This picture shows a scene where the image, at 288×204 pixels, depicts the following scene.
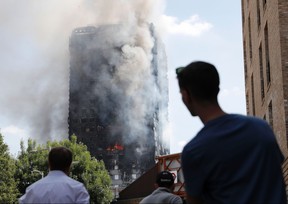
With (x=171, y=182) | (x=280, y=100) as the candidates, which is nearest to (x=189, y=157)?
(x=171, y=182)

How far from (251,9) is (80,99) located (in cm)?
12439

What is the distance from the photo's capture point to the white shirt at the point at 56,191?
511 centimetres

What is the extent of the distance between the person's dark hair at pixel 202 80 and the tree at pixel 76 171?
48831 mm

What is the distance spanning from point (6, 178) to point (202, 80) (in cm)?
4590

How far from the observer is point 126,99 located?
14488 cm

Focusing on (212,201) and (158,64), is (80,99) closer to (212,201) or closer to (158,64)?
(158,64)

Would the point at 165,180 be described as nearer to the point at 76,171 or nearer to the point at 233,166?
the point at 233,166

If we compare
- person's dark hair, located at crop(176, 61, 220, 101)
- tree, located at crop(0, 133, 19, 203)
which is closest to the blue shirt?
person's dark hair, located at crop(176, 61, 220, 101)

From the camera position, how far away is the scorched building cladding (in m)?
145

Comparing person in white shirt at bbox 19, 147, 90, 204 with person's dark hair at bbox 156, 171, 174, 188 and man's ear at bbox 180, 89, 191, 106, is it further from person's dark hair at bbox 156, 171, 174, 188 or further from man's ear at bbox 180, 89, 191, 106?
man's ear at bbox 180, 89, 191, 106

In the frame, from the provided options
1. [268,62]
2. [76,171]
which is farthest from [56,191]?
[76,171]

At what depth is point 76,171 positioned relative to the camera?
55.5 m

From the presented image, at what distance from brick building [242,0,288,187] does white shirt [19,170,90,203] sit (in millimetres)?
14202

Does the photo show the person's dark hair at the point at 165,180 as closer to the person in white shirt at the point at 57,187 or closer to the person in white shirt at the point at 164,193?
the person in white shirt at the point at 164,193
